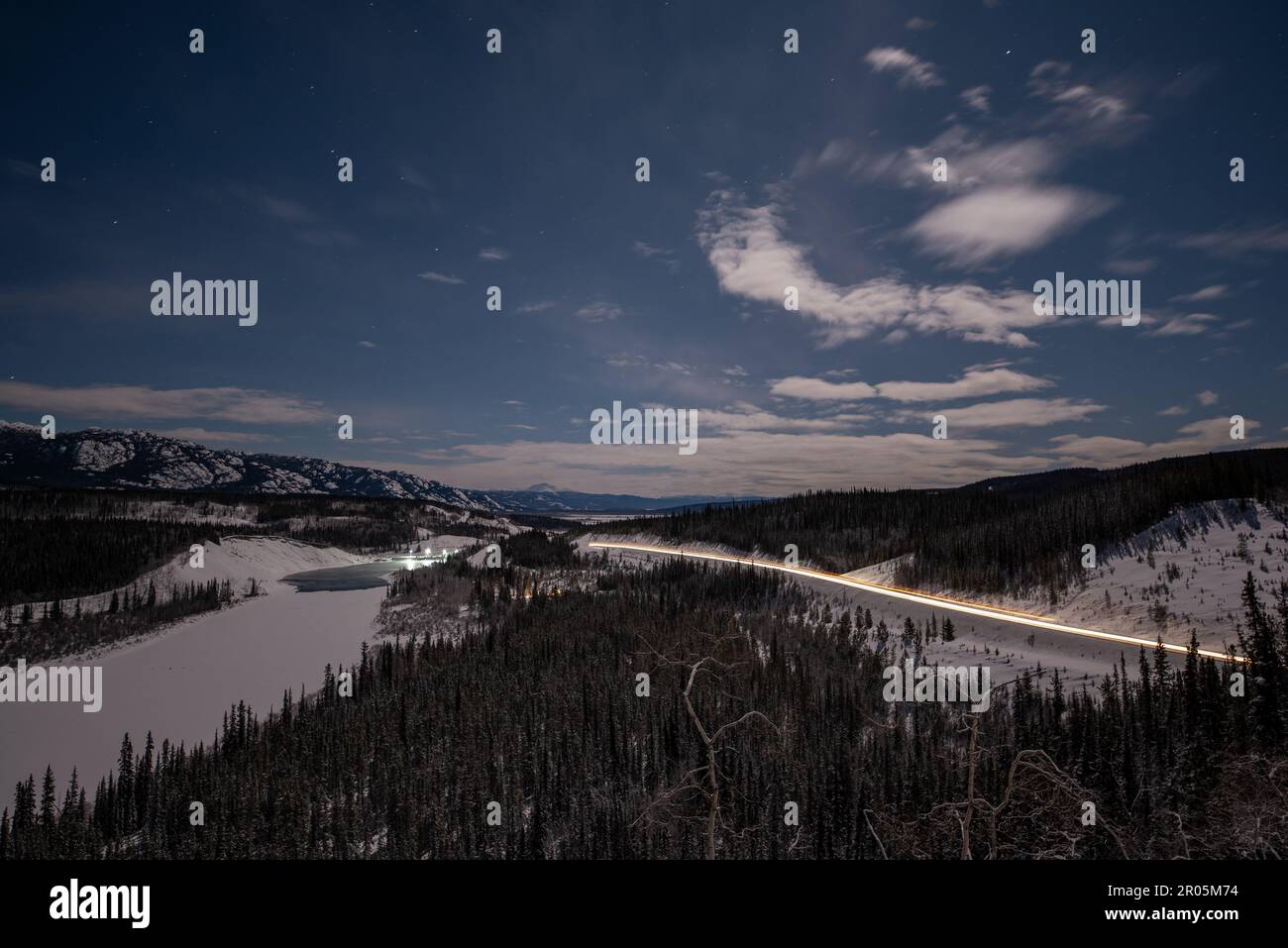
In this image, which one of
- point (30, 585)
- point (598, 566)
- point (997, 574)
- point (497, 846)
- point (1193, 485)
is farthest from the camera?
point (598, 566)

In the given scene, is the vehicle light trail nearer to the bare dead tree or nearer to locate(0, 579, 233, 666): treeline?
the bare dead tree

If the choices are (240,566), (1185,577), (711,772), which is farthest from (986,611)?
(240,566)

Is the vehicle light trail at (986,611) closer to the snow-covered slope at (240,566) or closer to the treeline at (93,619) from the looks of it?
the treeline at (93,619)

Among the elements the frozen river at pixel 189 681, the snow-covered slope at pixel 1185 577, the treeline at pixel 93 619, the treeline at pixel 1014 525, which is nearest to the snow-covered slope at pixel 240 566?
the treeline at pixel 93 619
